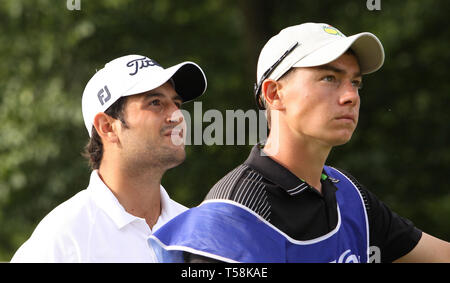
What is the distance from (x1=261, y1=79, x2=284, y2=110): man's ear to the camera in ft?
9.50

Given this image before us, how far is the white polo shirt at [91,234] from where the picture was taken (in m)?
3.32

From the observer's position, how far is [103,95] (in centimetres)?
411

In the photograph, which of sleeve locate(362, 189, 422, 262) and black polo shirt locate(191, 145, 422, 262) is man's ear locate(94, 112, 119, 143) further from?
sleeve locate(362, 189, 422, 262)

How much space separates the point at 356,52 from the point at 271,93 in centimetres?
37

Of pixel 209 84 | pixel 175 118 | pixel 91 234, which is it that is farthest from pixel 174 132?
pixel 209 84

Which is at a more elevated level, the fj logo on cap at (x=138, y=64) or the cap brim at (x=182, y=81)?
the fj logo on cap at (x=138, y=64)

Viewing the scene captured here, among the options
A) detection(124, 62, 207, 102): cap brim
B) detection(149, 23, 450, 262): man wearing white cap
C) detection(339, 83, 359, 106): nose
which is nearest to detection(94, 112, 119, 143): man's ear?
detection(124, 62, 207, 102): cap brim

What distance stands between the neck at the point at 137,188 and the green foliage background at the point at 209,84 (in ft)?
15.1

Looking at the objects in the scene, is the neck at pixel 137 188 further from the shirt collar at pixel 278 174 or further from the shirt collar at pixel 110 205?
the shirt collar at pixel 278 174

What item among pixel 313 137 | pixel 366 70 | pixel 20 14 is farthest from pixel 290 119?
pixel 20 14

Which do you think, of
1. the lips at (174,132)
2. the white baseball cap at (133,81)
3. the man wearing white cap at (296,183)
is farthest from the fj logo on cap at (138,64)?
the man wearing white cap at (296,183)

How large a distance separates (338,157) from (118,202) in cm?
513

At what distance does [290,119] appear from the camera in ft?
9.23

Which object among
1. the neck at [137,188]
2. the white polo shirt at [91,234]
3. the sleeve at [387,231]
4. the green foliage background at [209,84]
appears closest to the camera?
the sleeve at [387,231]
